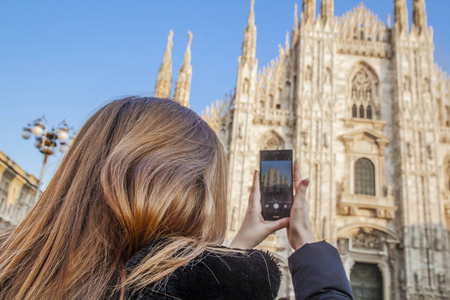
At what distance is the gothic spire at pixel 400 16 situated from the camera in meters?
19.2

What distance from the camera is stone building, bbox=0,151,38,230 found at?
16.3m

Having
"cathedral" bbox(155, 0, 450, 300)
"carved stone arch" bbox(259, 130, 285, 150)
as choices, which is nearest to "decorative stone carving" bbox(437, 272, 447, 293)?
"cathedral" bbox(155, 0, 450, 300)

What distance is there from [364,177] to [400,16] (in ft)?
27.7

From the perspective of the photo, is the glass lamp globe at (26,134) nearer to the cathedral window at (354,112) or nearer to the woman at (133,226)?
the woman at (133,226)

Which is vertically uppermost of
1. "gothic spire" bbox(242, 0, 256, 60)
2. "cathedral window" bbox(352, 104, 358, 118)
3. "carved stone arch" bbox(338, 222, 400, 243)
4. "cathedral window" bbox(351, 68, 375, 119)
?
"gothic spire" bbox(242, 0, 256, 60)

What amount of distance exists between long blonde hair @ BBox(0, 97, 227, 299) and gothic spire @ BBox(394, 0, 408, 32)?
2079cm

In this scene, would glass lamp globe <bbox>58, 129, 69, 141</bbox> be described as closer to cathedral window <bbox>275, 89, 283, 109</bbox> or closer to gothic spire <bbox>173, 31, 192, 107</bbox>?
gothic spire <bbox>173, 31, 192, 107</bbox>

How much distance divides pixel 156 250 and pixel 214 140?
0.44 metres

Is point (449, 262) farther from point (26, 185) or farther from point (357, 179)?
point (26, 185)

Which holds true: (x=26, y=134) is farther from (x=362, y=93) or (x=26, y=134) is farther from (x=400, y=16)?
(x=400, y=16)

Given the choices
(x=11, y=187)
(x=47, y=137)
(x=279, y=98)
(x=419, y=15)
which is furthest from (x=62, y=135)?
(x=419, y=15)

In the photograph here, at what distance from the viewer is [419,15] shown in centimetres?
1966

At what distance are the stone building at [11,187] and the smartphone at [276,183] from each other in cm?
1587

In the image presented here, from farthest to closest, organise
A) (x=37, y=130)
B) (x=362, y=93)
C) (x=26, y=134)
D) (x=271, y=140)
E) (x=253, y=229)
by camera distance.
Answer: (x=362, y=93) → (x=271, y=140) → (x=26, y=134) → (x=37, y=130) → (x=253, y=229)
